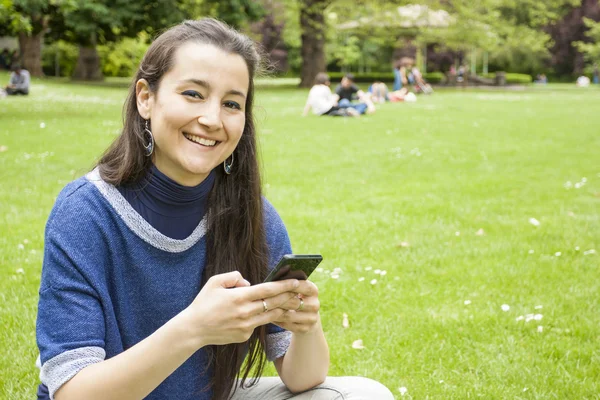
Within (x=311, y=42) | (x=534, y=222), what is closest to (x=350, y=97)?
(x=534, y=222)

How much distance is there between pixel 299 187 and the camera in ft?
26.2

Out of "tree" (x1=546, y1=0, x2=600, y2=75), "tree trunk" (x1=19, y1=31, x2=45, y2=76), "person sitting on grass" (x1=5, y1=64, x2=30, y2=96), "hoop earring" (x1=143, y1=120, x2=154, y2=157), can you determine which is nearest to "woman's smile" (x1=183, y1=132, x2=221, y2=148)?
"hoop earring" (x1=143, y1=120, x2=154, y2=157)

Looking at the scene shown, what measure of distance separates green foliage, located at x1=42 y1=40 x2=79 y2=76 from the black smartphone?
42.9 metres

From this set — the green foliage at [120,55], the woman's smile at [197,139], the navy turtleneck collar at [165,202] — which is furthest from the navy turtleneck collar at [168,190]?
the green foliage at [120,55]

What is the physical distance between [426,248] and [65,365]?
4185 mm

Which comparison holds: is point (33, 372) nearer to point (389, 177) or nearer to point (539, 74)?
point (389, 177)

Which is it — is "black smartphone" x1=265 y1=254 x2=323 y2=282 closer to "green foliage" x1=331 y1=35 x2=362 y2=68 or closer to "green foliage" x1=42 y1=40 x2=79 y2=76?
"green foliage" x1=42 y1=40 x2=79 y2=76

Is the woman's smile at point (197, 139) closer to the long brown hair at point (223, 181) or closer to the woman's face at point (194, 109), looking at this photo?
the woman's face at point (194, 109)

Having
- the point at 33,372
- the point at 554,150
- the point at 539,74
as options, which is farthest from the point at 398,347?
the point at 539,74

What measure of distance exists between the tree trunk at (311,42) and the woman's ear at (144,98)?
99.0 ft

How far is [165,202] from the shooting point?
7.08 feet

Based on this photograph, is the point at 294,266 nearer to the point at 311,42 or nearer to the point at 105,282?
the point at 105,282

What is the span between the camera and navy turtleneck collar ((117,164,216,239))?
83.6 inches

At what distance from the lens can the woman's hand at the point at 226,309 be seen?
5.73 ft
